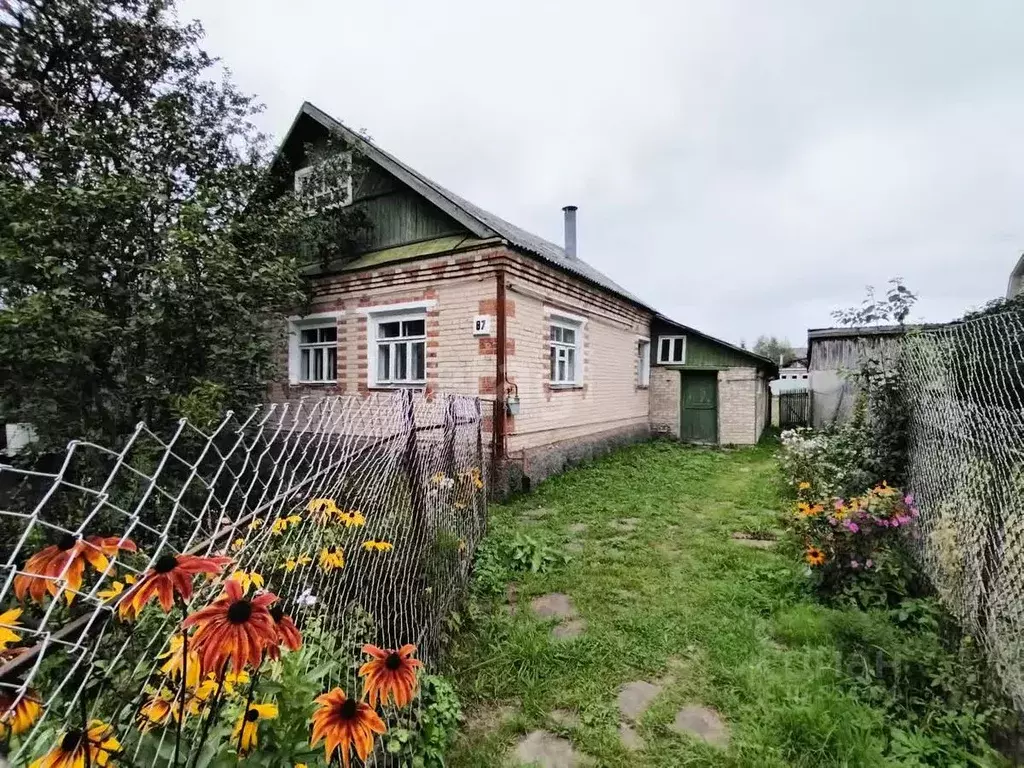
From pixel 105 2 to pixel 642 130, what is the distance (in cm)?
1088

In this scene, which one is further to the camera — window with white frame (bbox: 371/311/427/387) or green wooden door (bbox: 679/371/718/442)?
green wooden door (bbox: 679/371/718/442)

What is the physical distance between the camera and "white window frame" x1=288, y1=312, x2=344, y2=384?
978 cm

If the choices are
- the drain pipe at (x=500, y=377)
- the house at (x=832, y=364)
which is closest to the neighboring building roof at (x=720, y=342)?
the house at (x=832, y=364)

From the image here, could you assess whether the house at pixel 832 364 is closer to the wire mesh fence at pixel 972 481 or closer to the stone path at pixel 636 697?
the wire mesh fence at pixel 972 481

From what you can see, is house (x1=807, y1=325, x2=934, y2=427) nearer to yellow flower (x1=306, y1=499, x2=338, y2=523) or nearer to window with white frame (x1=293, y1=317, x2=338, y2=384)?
window with white frame (x1=293, y1=317, x2=338, y2=384)

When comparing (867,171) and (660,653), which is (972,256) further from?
(660,653)

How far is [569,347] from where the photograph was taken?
987cm

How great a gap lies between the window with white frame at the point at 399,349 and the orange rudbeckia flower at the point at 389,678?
726 cm

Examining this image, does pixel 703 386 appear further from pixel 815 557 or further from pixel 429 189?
pixel 815 557

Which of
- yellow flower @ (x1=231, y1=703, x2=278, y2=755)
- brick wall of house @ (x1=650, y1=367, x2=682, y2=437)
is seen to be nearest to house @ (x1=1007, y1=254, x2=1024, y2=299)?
brick wall of house @ (x1=650, y1=367, x2=682, y2=437)

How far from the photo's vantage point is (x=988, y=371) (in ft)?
14.3

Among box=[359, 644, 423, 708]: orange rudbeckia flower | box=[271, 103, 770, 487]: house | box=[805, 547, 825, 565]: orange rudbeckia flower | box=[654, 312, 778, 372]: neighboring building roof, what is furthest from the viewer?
box=[654, 312, 778, 372]: neighboring building roof

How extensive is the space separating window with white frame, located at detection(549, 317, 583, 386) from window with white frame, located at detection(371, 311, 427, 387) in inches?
97.2

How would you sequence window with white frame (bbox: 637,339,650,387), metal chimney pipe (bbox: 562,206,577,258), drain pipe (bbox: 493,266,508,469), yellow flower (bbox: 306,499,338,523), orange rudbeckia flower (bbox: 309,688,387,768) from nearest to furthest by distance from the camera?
orange rudbeckia flower (bbox: 309,688,387,768) → yellow flower (bbox: 306,499,338,523) → drain pipe (bbox: 493,266,508,469) → window with white frame (bbox: 637,339,650,387) → metal chimney pipe (bbox: 562,206,577,258)
